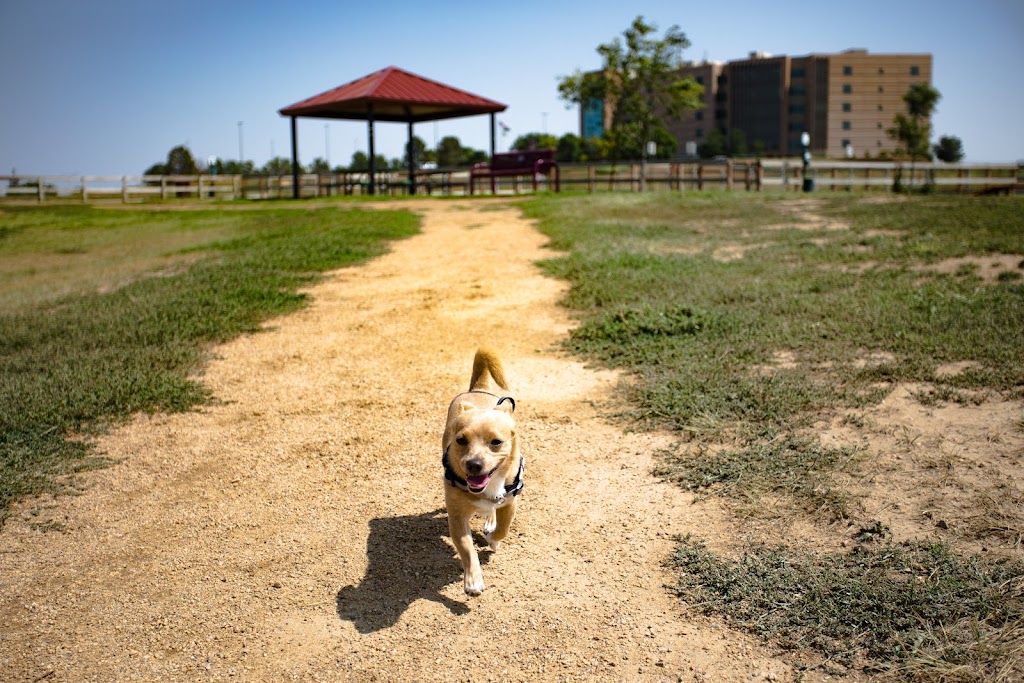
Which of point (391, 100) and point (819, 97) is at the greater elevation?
point (819, 97)

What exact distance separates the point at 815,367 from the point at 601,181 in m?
24.6

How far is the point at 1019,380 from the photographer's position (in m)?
5.96

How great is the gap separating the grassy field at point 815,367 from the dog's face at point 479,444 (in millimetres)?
1112

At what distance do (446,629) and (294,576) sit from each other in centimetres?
92

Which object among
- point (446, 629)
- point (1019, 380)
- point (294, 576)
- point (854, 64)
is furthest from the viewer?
point (854, 64)

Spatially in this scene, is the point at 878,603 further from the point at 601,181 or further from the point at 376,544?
the point at 601,181

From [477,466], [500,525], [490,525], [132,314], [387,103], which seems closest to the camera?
[477,466]

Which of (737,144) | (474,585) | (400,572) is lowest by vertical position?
(400,572)

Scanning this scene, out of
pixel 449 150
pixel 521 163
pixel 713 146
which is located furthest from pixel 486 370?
pixel 713 146

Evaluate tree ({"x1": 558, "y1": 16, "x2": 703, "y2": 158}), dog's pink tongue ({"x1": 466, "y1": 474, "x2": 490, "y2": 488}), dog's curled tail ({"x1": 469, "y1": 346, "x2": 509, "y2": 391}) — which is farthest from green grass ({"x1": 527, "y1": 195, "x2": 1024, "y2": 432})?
tree ({"x1": 558, "y1": 16, "x2": 703, "y2": 158})

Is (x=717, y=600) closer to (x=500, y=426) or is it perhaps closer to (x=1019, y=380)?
(x=500, y=426)

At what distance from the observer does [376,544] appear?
14.8 feet

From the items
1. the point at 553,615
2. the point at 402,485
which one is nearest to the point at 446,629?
the point at 553,615

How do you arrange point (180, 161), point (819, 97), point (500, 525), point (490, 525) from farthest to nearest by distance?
point (819, 97)
point (180, 161)
point (490, 525)
point (500, 525)
